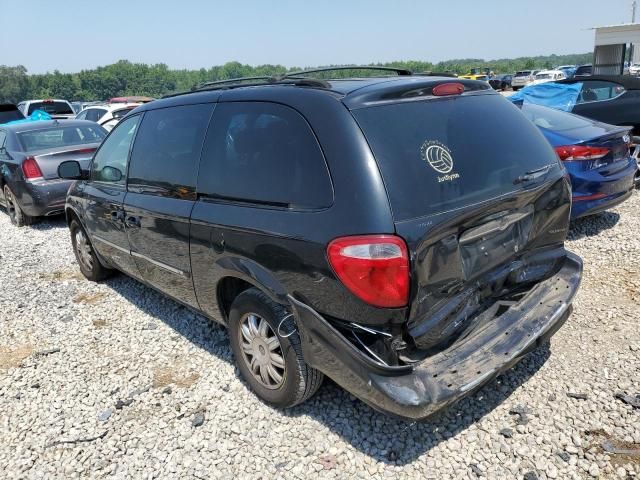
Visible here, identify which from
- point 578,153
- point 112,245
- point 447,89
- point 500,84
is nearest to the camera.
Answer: point 447,89

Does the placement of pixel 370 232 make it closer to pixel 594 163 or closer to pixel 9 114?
pixel 594 163

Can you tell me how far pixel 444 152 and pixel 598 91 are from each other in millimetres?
8149

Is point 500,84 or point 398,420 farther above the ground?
point 500,84

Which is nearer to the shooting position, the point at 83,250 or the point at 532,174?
the point at 532,174

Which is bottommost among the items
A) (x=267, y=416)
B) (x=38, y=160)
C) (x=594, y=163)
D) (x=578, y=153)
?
(x=267, y=416)

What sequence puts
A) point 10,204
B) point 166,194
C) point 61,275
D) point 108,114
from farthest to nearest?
point 108,114 → point 10,204 → point 61,275 → point 166,194

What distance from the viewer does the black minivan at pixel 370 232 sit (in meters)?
2.30

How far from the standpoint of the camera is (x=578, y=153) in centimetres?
528

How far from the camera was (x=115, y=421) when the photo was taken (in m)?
3.16

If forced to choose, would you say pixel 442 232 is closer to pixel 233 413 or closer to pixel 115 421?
pixel 233 413

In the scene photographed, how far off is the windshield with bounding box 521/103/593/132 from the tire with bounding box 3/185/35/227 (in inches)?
300

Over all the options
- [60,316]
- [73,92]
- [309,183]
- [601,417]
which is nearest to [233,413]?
[309,183]

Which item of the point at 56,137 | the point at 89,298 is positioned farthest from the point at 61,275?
the point at 56,137

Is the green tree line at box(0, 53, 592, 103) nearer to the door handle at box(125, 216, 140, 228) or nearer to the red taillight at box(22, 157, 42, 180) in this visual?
the red taillight at box(22, 157, 42, 180)
